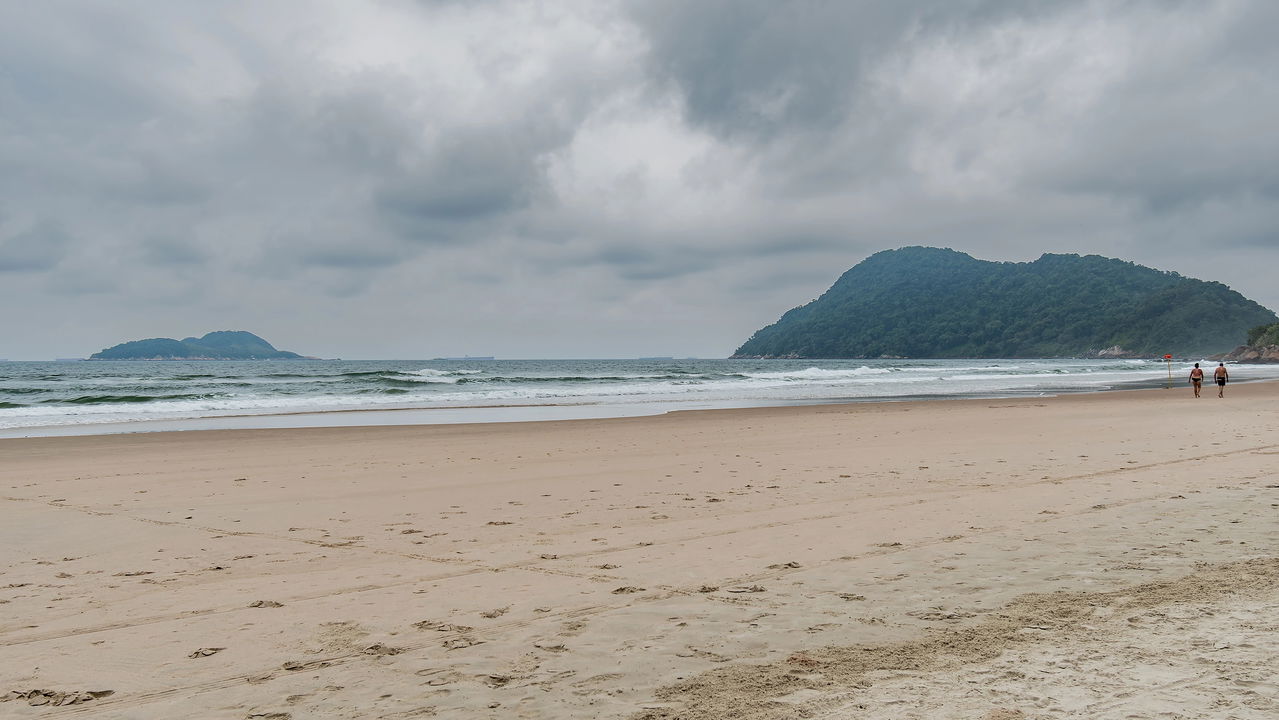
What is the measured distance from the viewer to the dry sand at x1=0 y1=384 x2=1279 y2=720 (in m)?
3.43

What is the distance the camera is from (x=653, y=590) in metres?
5.14

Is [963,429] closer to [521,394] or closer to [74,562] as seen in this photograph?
[74,562]

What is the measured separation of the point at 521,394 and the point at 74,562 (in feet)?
106

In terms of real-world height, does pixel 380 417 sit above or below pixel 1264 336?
below

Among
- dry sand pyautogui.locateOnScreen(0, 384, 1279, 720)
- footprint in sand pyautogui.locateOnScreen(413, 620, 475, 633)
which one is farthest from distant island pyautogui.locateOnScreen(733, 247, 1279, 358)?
footprint in sand pyautogui.locateOnScreen(413, 620, 475, 633)

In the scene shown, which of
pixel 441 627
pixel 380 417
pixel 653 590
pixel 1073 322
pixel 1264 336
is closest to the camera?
pixel 441 627

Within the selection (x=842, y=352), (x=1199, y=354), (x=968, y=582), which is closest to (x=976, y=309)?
(x=842, y=352)

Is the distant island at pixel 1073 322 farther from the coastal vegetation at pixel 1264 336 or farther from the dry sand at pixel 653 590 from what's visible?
the dry sand at pixel 653 590

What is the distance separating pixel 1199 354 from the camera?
440ft

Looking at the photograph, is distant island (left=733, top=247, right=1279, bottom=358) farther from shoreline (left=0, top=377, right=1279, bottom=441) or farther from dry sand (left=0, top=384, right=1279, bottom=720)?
dry sand (left=0, top=384, right=1279, bottom=720)

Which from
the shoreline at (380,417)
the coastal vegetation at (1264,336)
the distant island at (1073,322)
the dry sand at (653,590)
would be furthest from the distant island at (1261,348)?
the dry sand at (653,590)

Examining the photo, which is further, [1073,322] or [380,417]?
[1073,322]

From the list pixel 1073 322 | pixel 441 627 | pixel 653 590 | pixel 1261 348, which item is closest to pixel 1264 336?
pixel 1261 348

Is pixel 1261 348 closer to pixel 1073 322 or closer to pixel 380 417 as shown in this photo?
pixel 1073 322
